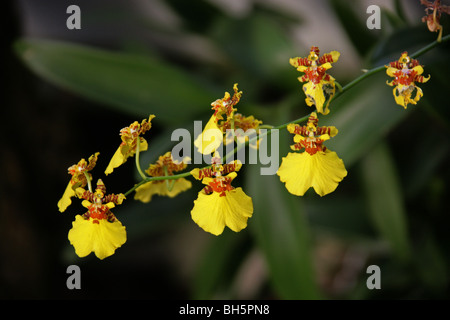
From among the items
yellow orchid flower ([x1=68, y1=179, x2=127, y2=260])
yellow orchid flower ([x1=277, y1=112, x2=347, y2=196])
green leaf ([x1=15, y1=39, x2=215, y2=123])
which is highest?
green leaf ([x1=15, y1=39, x2=215, y2=123])

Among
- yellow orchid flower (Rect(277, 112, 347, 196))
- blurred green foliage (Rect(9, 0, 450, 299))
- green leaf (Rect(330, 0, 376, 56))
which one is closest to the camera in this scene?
yellow orchid flower (Rect(277, 112, 347, 196))

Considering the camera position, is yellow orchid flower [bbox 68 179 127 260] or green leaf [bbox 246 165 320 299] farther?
green leaf [bbox 246 165 320 299]

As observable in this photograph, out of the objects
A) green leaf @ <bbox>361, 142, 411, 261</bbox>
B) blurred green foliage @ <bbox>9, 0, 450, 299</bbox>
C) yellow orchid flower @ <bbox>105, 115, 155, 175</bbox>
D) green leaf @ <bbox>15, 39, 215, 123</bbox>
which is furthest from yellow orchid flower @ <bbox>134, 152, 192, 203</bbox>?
green leaf @ <bbox>361, 142, 411, 261</bbox>

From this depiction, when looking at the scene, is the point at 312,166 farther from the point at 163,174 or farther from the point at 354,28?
the point at 354,28

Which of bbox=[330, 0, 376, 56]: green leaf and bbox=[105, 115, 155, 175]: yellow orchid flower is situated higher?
bbox=[330, 0, 376, 56]: green leaf

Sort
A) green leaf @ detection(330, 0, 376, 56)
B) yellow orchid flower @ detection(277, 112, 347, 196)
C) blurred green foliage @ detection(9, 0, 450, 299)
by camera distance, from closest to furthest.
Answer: yellow orchid flower @ detection(277, 112, 347, 196) → blurred green foliage @ detection(9, 0, 450, 299) → green leaf @ detection(330, 0, 376, 56)

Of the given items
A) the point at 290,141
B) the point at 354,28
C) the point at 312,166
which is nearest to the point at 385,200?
the point at 290,141

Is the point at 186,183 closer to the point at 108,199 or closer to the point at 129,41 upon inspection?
the point at 108,199

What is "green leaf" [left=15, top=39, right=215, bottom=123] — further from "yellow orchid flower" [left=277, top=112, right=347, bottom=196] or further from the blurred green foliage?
"yellow orchid flower" [left=277, top=112, right=347, bottom=196]
